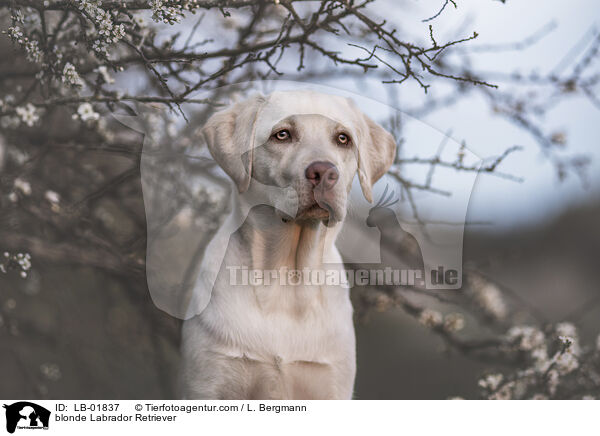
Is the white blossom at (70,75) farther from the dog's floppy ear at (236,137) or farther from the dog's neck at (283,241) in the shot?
Result: the dog's neck at (283,241)

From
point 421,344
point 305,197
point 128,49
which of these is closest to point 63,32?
point 128,49

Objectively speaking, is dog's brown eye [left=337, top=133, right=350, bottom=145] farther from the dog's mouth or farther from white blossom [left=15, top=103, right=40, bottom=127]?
white blossom [left=15, top=103, right=40, bottom=127]

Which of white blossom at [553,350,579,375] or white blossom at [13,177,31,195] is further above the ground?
white blossom at [13,177,31,195]

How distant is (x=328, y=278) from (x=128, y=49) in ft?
3.51

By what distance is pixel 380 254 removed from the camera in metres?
2.19

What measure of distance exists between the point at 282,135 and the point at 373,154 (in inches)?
13.0

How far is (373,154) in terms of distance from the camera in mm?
1860

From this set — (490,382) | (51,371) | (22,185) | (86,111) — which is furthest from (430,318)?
(51,371)

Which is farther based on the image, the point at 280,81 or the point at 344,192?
the point at 280,81

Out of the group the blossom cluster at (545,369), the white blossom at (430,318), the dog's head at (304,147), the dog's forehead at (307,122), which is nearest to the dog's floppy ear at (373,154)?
the dog's head at (304,147)

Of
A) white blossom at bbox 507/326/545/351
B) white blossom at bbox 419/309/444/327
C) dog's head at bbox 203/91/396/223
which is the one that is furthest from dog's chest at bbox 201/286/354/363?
white blossom at bbox 507/326/545/351

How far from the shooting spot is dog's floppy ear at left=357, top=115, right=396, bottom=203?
181 cm

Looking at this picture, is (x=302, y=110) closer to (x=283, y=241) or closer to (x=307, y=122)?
(x=307, y=122)
